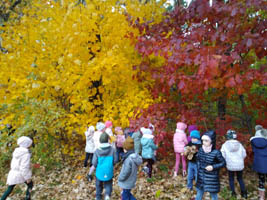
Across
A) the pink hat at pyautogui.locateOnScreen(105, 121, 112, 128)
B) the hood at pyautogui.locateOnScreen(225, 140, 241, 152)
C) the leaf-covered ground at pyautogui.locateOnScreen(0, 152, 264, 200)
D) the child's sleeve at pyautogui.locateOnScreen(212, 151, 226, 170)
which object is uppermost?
the pink hat at pyautogui.locateOnScreen(105, 121, 112, 128)

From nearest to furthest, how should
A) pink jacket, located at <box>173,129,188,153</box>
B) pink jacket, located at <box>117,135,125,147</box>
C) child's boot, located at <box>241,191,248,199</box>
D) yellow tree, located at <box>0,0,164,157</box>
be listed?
child's boot, located at <box>241,191,248,199</box>, pink jacket, located at <box>173,129,188,153</box>, yellow tree, located at <box>0,0,164,157</box>, pink jacket, located at <box>117,135,125,147</box>

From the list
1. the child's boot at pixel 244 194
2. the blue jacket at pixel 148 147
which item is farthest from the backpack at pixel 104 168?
the child's boot at pixel 244 194

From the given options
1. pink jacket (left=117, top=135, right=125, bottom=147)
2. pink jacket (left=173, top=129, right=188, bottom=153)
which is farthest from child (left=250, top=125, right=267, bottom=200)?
pink jacket (left=117, top=135, right=125, bottom=147)

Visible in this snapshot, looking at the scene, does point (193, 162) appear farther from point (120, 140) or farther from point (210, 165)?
point (120, 140)

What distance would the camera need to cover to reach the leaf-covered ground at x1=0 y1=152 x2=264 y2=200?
4.59 m

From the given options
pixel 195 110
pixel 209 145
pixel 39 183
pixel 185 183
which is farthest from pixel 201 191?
pixel 39 183

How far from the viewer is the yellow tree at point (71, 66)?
17.4 feet

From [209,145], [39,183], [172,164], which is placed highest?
[209,145]

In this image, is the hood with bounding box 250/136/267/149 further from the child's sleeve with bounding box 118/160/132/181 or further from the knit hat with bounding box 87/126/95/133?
the knit hat with bounding box 87/126/95/133

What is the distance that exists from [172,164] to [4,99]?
19.0 ft

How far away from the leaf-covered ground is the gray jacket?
1.12 m

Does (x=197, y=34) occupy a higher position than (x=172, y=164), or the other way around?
(x=197, y=34)

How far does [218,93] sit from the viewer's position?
5062 millimetres

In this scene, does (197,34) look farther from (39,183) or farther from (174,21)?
(39,183)
